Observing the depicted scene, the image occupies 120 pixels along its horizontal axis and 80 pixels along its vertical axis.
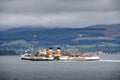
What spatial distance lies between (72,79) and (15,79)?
42.4ft

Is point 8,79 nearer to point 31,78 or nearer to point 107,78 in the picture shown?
point 31,78

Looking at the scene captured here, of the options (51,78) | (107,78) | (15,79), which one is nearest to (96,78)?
(107,78)

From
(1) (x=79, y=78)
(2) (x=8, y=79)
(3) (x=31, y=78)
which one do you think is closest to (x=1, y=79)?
(2) (x=8, y=79)

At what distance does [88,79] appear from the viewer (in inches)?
4395

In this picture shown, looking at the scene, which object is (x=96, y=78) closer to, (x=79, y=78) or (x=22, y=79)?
(x=79, y=78)

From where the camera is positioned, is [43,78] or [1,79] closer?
[1,79]

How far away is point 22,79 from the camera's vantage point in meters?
111

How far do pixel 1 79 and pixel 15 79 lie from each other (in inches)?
138

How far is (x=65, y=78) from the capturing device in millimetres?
114312

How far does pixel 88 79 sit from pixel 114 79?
5.92m

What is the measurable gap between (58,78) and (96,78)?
884 cm

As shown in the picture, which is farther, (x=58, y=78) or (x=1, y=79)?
(x=58, y=78)


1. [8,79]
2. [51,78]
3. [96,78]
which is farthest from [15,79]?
[96,78]

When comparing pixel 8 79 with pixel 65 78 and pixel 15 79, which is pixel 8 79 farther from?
pixel 65 78
